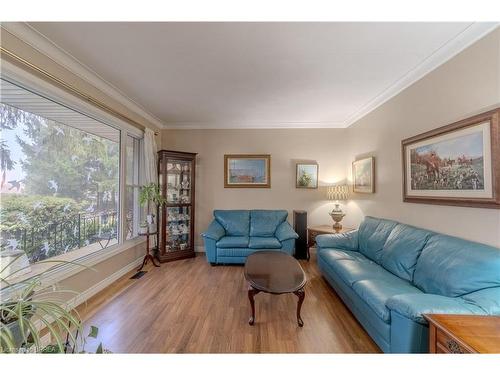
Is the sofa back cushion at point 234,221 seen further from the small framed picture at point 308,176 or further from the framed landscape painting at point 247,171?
the small framed picture at point 308,176

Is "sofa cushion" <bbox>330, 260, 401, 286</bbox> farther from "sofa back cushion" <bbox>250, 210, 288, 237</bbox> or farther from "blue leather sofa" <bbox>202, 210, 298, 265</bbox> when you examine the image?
"sofa back cushion" <bbox>250, 210, 288, 237</bbox>

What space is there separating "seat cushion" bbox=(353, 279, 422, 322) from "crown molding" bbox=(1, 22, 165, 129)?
3.71 m

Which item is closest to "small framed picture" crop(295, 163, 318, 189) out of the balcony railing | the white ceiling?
the white ceiling

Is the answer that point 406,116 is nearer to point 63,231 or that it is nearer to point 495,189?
point 495,189

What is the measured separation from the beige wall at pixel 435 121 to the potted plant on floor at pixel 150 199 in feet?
12.1

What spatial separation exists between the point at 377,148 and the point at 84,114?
410 cm

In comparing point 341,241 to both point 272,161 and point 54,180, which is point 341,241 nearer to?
point 272,161

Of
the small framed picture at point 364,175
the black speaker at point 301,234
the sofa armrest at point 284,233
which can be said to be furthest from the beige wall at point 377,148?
the sofa armrest at point 284,233

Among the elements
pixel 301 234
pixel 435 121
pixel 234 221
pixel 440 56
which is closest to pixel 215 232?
pixel 234 221

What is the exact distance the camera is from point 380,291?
68.8 inches

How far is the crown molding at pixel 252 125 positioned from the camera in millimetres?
4258

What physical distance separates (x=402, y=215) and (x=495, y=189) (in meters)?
1.12

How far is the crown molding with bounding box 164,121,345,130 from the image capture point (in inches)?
168

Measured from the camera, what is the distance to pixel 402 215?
8.68ft
